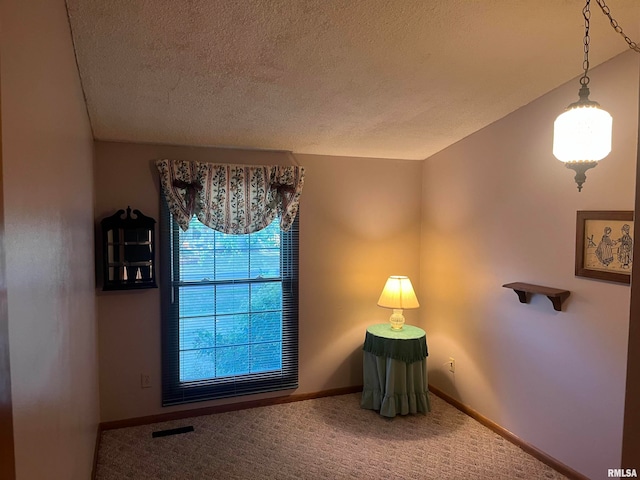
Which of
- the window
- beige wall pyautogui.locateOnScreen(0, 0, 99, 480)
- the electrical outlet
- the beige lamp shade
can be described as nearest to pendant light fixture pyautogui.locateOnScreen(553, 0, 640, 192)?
the beige lamp shade

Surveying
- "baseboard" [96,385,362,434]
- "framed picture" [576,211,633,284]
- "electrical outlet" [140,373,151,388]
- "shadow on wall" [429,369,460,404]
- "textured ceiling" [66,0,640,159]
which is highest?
"textured ceiling" [66,0,640,159]

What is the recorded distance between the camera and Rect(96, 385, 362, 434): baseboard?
318 centimetres

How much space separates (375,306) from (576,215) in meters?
1.89

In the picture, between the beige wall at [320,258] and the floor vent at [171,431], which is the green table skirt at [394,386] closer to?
the beige wall at [320,258]

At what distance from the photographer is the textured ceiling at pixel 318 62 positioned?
1.75 m

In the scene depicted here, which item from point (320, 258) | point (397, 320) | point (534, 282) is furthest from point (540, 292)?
point (320, 258)

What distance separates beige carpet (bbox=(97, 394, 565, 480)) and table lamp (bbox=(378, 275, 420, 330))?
2.61 ft

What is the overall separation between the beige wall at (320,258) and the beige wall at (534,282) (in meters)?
0.40

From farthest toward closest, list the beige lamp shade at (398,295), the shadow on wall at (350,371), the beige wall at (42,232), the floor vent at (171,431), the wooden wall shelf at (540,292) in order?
1. the shadow on wall at (350,371)
2. the beige lamp shade at (398,295)
3. the floor vent at (171,431)
4. the wooden wall shelf at (540,292)
5. the beige wall at (42,232)

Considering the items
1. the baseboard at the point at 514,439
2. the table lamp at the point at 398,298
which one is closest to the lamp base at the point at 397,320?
the table lamp at the point at 398,298

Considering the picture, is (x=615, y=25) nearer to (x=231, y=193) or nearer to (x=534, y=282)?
(x=534, y=282)

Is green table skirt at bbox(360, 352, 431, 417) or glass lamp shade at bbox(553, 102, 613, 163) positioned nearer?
glass lamp shade at bbox(553, 102, 613, 163)

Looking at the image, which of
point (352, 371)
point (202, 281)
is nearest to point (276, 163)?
point (202, 281)

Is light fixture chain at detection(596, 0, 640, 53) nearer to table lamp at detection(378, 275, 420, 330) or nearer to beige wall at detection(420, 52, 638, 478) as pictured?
beige wall at detection(420, 52, 638, 478)
